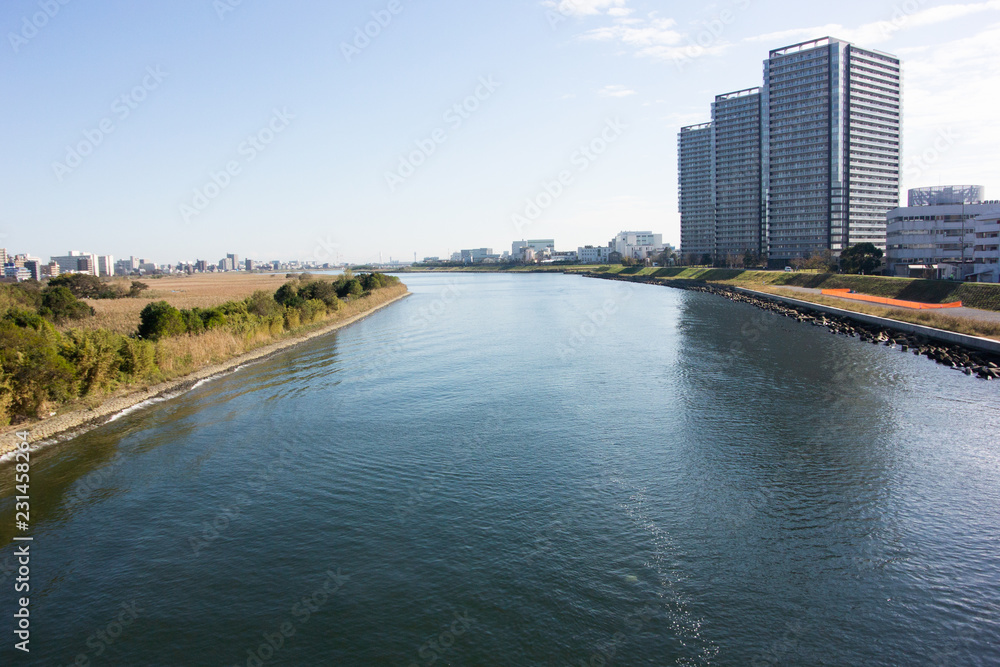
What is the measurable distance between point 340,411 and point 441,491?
7.37 metres

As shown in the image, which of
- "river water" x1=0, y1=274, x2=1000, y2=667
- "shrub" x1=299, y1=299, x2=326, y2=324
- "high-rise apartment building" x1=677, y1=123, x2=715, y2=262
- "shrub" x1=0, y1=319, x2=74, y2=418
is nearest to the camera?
"river water" x1=0, y1=274, x2=1000, y2=667

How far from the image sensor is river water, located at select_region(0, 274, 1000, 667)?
23.8 feet

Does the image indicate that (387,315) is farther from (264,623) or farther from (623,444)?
(264,623)

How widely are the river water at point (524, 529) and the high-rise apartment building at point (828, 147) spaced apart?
7191 centimetres

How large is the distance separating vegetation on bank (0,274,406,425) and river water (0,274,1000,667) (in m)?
1.96

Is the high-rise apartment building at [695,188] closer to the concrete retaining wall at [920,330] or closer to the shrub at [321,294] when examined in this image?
the concrete retaining wall at [920,330]

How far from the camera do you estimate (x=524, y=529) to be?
9953mm

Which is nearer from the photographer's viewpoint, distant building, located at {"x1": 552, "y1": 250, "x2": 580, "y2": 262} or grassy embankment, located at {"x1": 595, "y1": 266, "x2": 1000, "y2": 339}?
grassy embankment, located at {"x1": 595, "y1": 266, "x2": 1000, "y2": 339}

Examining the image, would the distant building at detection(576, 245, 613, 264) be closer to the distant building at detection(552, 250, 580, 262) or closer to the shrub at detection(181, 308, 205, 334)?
the distant building at detection(552, 250, 580, 262)

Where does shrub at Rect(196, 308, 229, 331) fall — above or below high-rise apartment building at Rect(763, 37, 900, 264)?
below

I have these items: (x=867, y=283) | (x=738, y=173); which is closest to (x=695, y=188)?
(x=738, y=173)

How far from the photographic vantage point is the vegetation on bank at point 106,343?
15.7 meters

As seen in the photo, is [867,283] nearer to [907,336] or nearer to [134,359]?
[907,336]

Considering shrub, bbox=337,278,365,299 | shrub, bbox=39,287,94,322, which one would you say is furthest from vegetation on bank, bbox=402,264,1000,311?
shrub, bbox=39,287,94,322
